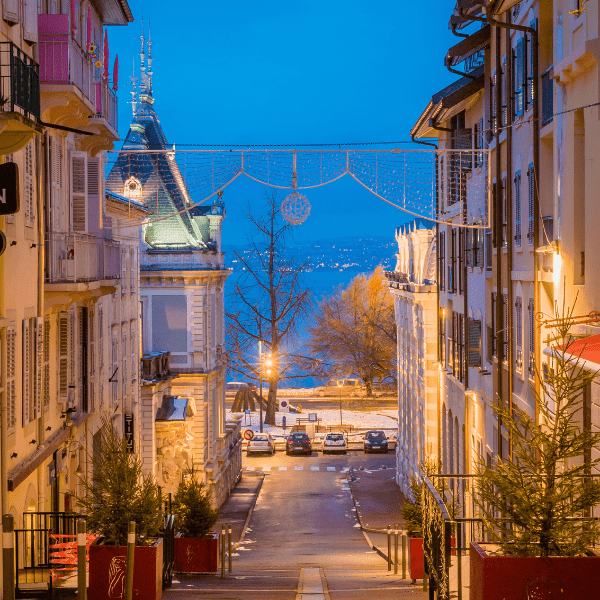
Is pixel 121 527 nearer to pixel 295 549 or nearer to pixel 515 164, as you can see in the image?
pixel 515 164

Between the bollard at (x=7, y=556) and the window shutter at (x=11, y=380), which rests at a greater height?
the window shutter at (x=11, y=380)

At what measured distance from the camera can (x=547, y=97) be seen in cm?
1614

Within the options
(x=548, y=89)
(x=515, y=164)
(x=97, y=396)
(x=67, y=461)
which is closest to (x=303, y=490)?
(x=97, y=396)

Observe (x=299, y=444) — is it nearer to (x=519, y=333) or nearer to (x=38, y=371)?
(x=519, y=333)

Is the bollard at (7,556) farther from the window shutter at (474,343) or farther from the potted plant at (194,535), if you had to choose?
the window shutter at (474,343)

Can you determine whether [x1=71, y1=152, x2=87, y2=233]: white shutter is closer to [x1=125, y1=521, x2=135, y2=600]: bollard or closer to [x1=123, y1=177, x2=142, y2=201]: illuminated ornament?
[x1=125, y1=521, x2=135, y2=600]: bollard

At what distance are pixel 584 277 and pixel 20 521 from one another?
10.3 metres

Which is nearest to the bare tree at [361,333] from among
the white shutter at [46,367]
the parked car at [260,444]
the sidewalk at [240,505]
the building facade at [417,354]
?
the parked car at [260,444]

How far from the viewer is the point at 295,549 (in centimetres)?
2788

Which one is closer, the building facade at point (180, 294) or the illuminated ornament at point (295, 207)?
the illuminated ornament at point (295, 207)

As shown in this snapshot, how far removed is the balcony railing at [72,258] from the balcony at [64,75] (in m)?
2.59

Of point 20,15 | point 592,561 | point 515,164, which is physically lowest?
point 592,561

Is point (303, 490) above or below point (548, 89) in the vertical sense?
below

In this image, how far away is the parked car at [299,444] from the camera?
52.7m
